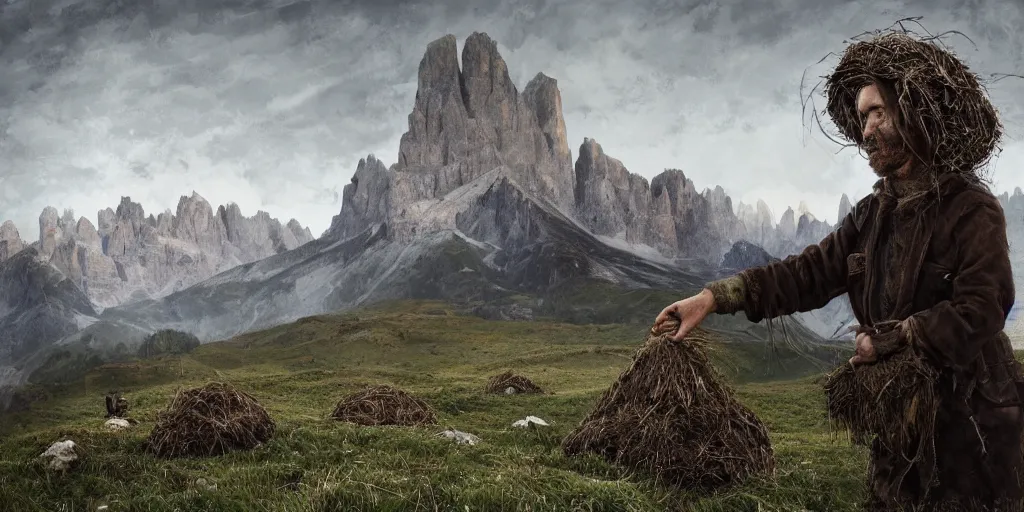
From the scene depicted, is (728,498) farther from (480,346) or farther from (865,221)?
(480,346)

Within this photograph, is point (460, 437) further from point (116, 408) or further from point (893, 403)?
point (116, 408)

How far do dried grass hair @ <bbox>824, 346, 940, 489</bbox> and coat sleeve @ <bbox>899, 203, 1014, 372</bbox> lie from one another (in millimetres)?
139

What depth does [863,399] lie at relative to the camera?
4043 millimetres

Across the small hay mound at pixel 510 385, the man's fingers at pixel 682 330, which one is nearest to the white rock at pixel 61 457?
the man's fingers at pixel 682 330

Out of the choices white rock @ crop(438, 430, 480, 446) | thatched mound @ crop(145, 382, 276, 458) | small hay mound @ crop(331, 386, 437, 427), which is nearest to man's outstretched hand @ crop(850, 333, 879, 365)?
white rock @ crop(438, 430, 480, 446)

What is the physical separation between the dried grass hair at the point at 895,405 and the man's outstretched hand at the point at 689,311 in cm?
103

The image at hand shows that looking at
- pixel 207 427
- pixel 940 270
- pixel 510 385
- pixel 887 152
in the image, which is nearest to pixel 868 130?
pixel 887 152

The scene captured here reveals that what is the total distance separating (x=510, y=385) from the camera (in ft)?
115

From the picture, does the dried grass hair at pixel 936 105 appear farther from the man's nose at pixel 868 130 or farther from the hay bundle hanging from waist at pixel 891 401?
the hay bundle hanging from waist at pixel 891 401

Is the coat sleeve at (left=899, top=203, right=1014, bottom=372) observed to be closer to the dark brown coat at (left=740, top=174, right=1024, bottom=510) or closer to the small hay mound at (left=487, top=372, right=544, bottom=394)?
the dark brown coat at (left=740, top=174, right=1024, bottom=510)

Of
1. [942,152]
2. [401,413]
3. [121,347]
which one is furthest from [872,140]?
Result: [121,347]

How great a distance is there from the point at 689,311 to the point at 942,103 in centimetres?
218

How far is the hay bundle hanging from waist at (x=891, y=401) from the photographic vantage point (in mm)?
3693

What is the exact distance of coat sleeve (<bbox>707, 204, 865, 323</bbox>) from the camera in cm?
489
